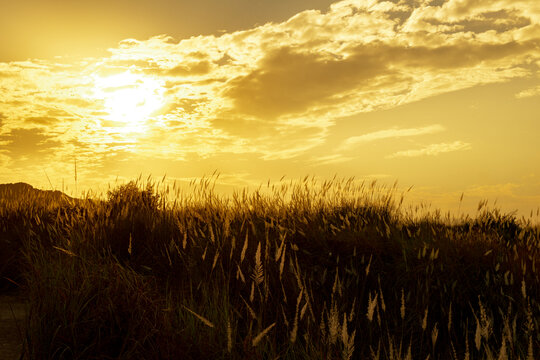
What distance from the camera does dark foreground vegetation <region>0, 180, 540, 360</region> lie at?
318 centimetres

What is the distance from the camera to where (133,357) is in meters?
3.29

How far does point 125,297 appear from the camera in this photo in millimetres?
3680

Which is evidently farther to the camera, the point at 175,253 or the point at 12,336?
the point at 175,253

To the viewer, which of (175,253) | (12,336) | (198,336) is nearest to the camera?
(198,336)

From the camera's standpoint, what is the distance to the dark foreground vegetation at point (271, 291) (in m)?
3.18

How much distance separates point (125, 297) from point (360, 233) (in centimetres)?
328

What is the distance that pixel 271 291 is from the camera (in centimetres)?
443

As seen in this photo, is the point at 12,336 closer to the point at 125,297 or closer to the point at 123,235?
the point at 125,297

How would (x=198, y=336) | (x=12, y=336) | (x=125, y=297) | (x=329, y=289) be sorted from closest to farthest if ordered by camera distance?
(x=198, y=336) < (x=125, y=297) < (x=12, y=336) < (x=329, y=289)

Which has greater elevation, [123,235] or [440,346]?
A: [123,235]

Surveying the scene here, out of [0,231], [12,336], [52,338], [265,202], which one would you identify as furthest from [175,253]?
[0,231]

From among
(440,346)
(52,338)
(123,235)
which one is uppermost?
(123,235)

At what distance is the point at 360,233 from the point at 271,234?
1.10 metres

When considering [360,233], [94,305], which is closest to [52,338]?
[94,305]
